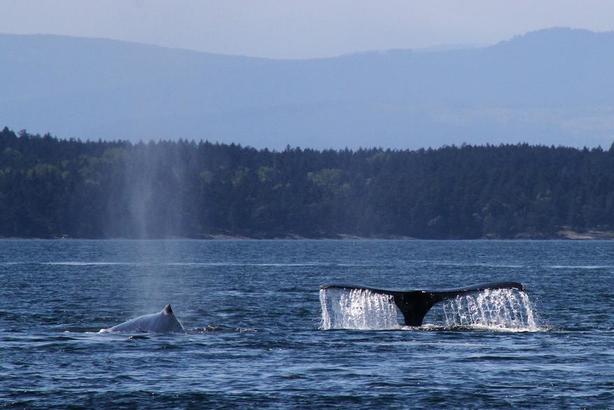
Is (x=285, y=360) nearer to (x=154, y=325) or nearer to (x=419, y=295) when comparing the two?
(x=419, y=295)

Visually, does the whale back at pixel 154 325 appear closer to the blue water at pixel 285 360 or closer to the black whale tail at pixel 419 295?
the blue water at pixel 285 360

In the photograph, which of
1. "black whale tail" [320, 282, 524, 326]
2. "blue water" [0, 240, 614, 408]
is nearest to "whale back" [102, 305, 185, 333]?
"blue water" [0, 240, 614, 408]

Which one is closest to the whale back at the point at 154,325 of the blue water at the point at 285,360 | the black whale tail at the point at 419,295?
the blue water at the point at 285,360

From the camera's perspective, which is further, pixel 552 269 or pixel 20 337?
pixel 552 269

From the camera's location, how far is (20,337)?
3183 cm

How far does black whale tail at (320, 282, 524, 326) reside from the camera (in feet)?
91.7

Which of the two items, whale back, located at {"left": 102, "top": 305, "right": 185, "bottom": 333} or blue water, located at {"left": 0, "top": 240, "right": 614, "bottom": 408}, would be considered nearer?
blue water, located at {"left": 0, "top": 240, "right": 614, "bottom": 408}

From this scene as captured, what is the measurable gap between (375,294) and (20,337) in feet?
25.3

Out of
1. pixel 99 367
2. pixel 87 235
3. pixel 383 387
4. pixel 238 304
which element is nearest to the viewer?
pixel 383 387

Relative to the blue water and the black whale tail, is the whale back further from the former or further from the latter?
the black whale tail

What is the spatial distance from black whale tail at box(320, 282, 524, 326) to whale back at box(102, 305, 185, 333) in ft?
15.9

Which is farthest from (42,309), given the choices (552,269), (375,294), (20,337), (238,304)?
(552,269)

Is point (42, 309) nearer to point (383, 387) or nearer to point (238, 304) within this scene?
point (238, 304)

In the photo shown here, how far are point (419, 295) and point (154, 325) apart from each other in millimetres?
5712
